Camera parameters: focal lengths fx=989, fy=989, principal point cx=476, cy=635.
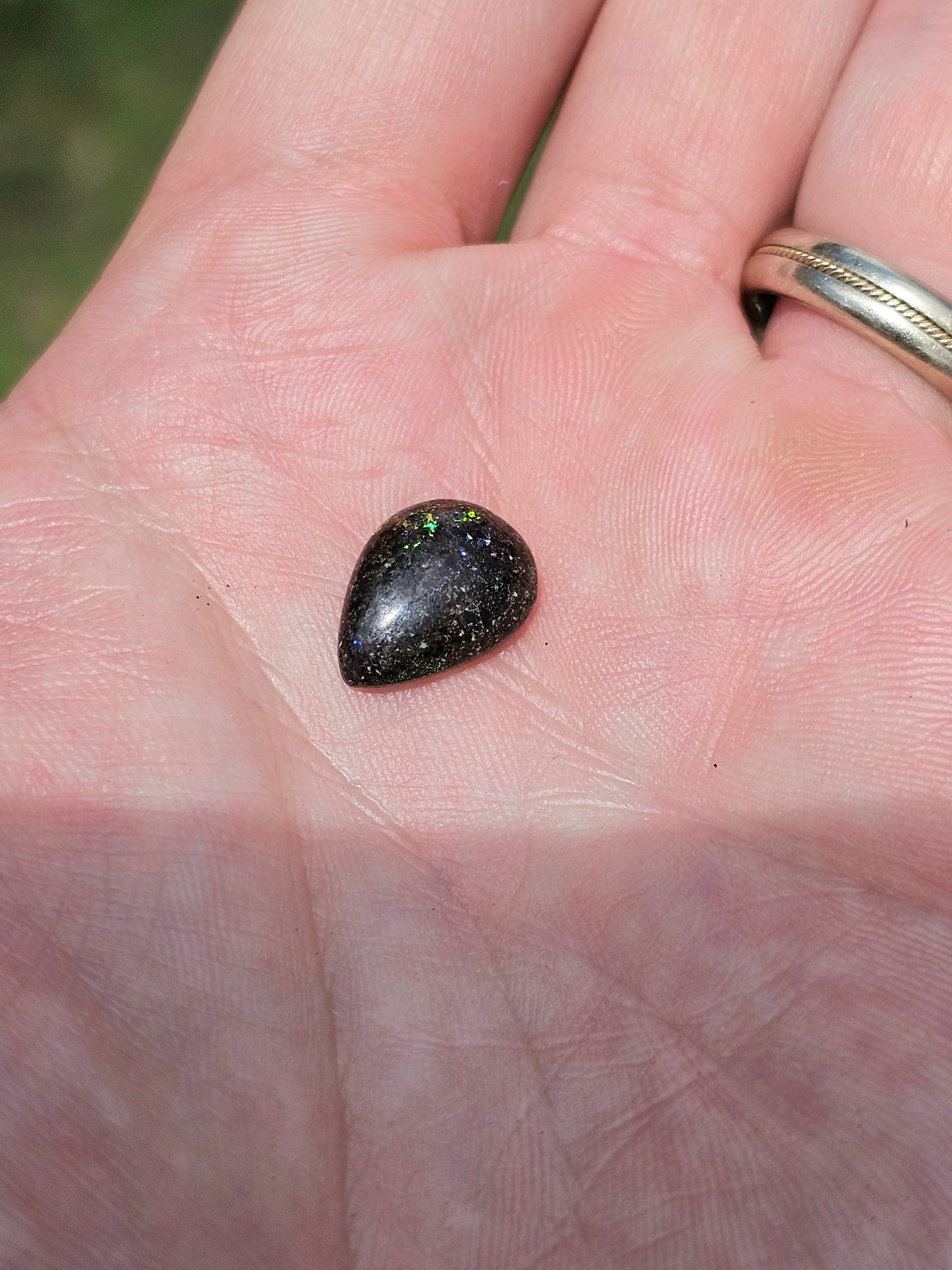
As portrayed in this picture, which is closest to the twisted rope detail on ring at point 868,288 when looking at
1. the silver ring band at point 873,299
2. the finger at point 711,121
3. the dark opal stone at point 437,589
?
the silver ring band at point 873,299

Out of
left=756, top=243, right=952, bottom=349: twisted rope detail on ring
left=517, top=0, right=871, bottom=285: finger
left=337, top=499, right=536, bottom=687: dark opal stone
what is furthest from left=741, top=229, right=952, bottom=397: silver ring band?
left=337, top=499, right=536, bottom=687: dark opal stone

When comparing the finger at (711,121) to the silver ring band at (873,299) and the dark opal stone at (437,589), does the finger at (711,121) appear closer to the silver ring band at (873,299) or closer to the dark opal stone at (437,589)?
the silver ring band at (873,299)

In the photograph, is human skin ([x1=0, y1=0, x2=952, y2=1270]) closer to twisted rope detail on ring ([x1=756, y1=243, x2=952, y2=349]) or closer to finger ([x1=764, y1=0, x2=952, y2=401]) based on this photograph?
finger ([x1=764, y1=0, x2=952, y2=401])

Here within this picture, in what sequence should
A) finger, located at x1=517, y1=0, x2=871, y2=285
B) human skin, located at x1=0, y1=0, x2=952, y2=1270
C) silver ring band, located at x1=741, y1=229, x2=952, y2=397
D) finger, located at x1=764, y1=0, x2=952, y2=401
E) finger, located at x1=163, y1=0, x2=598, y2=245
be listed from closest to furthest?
human skin, located at x1=0, y1=0, x2=952, y2=1270 → silver ring band, located at x1=741, y1=229, x2=952, y2=397 → finger, located at x1=764, y1=0, x2=952, y2=401 → finger, located at x1=163, y1=0, x2=598, y2=245 → finger, located at x1=517, y1=0, x2=871, y2=285

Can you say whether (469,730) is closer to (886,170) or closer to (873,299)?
(873,299)

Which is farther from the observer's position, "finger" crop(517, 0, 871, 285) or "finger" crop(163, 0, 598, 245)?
"finger" crop(517, 0, 871, 285)

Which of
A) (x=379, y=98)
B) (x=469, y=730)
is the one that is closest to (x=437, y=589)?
(x=469, y=730)
